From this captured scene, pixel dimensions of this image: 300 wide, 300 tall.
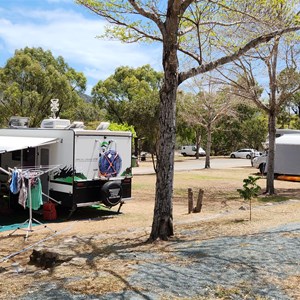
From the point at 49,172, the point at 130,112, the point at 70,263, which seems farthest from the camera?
the point at 130,112

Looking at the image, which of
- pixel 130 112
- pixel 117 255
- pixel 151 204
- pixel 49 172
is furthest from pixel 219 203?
pixel 130 112

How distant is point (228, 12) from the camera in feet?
29.3

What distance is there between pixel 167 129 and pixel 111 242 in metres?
2.24

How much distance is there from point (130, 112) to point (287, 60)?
14768 millimetres

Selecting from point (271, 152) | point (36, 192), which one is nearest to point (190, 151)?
point (271, 152)

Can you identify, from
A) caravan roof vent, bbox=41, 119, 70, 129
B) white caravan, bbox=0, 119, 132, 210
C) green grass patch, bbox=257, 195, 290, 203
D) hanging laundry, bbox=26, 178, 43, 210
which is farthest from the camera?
green grass patch, bbox=257, 195, 290, 203

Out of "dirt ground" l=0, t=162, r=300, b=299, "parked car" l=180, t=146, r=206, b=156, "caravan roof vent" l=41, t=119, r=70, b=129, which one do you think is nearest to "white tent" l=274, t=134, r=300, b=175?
"dirt ground" l=0, t=162, r=300, b=299

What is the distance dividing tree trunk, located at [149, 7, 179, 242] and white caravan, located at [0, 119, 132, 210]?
381cm

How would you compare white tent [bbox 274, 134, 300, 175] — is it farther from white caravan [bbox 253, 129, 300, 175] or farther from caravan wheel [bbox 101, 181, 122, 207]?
caravan wheel [bbox 101, 181, 122, 207]

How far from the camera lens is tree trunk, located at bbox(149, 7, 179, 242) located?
25.1ft

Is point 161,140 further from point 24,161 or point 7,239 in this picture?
point 24,161

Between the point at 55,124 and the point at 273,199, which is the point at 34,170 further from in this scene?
the point at 273,199

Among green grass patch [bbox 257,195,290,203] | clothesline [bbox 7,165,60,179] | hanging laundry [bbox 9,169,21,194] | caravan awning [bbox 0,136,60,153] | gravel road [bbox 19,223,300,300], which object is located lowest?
green grass patch [bbox 257,195,290,203]

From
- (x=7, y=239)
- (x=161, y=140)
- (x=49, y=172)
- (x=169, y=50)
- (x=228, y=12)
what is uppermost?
(x=228, y=12)
